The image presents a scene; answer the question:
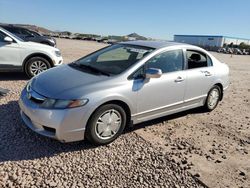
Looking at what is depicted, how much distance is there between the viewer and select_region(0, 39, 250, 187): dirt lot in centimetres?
333

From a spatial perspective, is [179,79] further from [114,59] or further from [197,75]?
[114,59]

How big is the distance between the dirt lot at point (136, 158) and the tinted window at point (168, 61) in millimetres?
1126

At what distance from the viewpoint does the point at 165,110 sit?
4.98 meters

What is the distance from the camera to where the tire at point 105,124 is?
394 centimetres

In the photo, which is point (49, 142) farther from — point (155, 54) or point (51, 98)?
point (155, 54)

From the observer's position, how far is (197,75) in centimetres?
546

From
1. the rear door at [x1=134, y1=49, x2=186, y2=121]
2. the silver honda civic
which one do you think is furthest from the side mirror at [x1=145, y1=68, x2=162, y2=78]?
the rear door at [x1=134, y1=49, x2=186, y2=121]

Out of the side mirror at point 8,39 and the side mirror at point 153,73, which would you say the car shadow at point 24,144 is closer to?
the side mirror at point 153,73

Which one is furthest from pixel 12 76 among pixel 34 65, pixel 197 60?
pixel 197 60

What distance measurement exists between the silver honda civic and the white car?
3051mm

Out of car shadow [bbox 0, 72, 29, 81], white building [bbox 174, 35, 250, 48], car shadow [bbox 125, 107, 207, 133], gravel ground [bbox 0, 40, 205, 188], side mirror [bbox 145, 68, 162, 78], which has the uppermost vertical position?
white building [bbox 174, 35, 250, 48]

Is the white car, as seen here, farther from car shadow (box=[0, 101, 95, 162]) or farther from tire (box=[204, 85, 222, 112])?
tire (box=[204, 85, 222, 112])

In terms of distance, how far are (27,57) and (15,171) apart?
199 inches

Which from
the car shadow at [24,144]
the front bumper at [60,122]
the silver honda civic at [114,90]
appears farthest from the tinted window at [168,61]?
the front bumper at [60,122]
